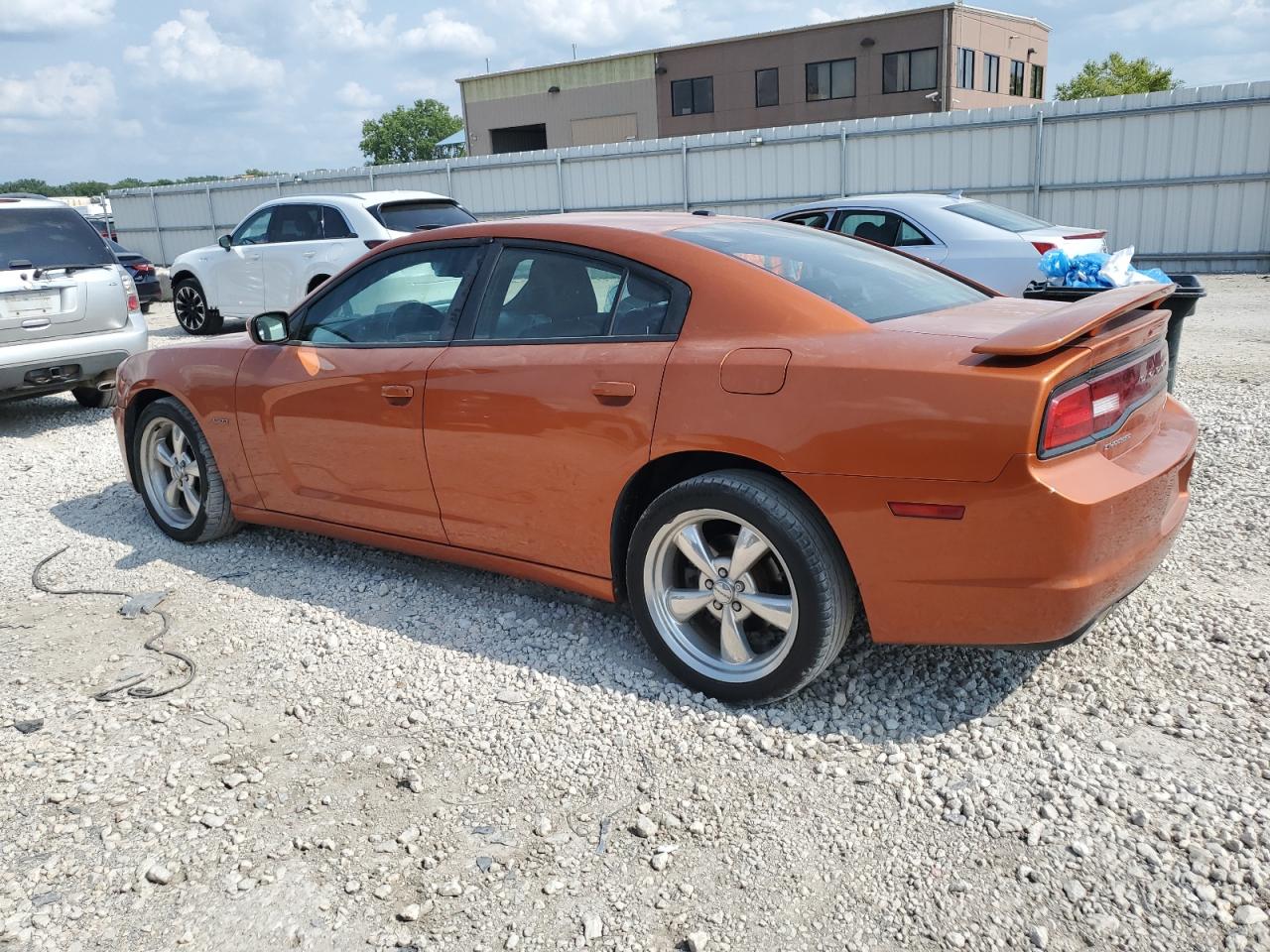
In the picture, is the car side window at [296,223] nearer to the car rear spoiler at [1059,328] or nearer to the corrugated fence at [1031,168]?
the corrugated fence at [1031,168]

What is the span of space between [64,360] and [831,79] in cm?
3857

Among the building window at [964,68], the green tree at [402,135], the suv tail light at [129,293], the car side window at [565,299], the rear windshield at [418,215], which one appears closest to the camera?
the car side window at [565,299]

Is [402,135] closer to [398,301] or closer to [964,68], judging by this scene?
[964,68]

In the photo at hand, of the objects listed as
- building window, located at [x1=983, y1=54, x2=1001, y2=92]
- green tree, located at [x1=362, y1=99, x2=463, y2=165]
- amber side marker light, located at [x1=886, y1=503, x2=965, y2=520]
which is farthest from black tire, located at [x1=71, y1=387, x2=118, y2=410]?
green tree, located at [x1=362, y1=99, x2=463, y2=165]

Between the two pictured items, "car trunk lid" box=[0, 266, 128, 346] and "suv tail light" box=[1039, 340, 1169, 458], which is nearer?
"suv tail light" box=[1039, 340, 1169, 458]

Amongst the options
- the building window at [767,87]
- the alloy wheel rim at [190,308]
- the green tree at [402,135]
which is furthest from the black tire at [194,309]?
the green tree at [402,135]

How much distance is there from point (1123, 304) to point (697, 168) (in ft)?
58.3

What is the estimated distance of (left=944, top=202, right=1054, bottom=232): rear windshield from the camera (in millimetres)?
9953

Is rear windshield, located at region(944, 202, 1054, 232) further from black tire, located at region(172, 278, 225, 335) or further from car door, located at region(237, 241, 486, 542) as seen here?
black tire, located at region(172, 278, 225, 335)

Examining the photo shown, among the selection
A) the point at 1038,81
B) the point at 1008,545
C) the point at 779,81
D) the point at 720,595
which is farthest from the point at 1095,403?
the point at 1038,81

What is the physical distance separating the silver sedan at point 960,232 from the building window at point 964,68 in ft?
108

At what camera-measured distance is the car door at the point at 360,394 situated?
13.2 ft

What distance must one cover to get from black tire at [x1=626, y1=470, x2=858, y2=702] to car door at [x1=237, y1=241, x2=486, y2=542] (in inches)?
48.4

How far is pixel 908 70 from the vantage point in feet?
131
